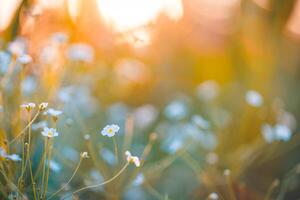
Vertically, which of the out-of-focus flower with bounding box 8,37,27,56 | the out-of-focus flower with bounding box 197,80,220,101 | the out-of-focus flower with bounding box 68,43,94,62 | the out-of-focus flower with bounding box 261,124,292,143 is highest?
the out-of-focus flower with bounding box 8,37,27,56

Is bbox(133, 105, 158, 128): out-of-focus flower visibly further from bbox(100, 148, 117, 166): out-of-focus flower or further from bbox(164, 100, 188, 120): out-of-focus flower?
bbox(100, 148, 117, 166): out-of-focus flower

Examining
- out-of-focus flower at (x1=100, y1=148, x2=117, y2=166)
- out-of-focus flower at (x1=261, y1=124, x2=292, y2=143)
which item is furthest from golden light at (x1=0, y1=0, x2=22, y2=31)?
out-of-focus flower at (x1=261, y1=124, x2=292, y2=143)

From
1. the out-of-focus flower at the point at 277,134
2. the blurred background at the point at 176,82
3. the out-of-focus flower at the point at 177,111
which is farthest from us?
the out-of-focus flower at the point at 177,111

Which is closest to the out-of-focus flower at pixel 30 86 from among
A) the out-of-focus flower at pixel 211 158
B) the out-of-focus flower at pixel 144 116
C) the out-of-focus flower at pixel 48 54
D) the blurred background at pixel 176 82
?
the blurred background at pixel 176 82

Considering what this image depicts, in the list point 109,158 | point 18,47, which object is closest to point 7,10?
point 18,47

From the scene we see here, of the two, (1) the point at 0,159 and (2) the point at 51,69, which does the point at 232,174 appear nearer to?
(2) the point at 51,69

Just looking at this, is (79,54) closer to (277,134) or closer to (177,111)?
(177,111)

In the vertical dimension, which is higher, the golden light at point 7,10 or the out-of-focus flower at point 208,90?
the golden light at point 7,10

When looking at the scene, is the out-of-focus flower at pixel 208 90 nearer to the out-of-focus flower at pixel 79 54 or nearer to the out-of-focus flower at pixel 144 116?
the out-of-focus flower at pixel 144 116
